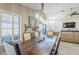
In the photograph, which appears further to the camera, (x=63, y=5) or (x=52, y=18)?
(x=52, y=18)

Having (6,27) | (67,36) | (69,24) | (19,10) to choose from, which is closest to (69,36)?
(67,36)

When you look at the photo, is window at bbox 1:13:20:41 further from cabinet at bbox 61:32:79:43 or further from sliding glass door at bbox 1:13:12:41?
cabinet at bbox 61:32:79:43

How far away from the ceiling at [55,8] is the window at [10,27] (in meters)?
0.36

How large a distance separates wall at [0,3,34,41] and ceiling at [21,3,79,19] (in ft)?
0.30

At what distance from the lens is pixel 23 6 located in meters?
2.22

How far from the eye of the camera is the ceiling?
2219mm

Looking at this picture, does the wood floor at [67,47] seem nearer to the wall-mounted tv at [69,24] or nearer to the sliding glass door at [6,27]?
the wall-mounted tv at [69,24]

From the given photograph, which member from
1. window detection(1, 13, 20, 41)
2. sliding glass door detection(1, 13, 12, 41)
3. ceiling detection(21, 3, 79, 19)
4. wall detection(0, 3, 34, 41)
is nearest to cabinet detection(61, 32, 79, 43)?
ceiling detection(21, 3, 79, 19)

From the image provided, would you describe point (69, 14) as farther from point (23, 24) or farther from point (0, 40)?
point (0, 40)

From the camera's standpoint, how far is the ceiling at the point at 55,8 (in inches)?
87.4
